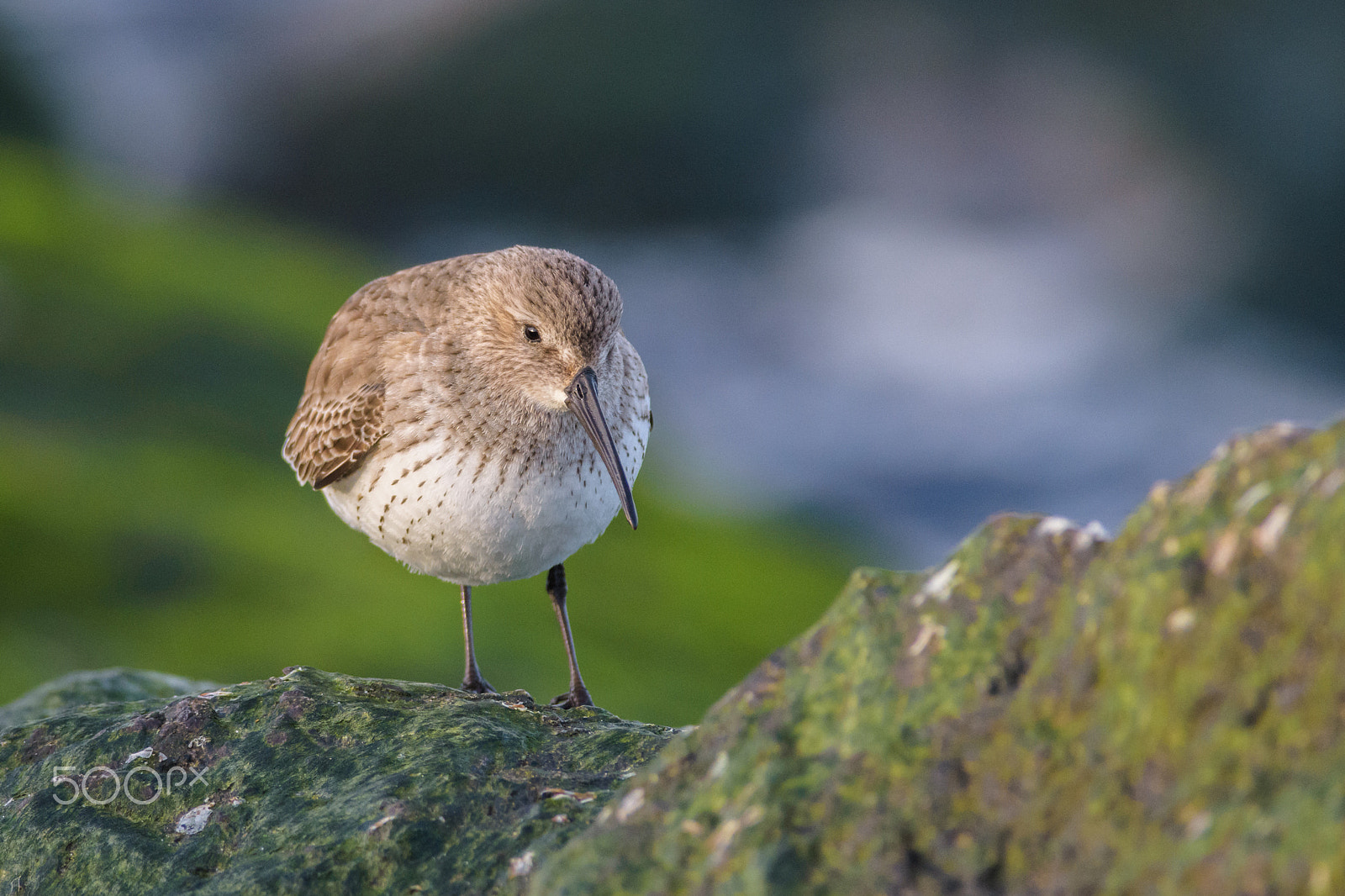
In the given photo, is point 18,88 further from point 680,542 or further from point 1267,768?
point 1267,768

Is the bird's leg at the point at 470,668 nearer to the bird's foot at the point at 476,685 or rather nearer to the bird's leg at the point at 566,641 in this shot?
the bird's foot at the point at 476,685

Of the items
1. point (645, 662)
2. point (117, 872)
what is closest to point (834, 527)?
point (645, 662)

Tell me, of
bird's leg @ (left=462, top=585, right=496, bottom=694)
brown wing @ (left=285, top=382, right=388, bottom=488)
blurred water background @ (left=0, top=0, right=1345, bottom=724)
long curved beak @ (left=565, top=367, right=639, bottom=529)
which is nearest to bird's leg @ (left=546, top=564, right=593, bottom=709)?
bird's leg @ (left=462, top=585, right=496, bottom=694)

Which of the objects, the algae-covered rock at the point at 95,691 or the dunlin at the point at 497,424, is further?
the algae-covered rock at the point at 95,691

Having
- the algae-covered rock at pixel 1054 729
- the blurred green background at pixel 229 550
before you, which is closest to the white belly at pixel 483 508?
the algae-covered rock at pixel 1054 729

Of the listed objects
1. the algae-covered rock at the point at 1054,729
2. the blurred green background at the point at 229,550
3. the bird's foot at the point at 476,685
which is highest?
the blurred green background at the point at 229,550

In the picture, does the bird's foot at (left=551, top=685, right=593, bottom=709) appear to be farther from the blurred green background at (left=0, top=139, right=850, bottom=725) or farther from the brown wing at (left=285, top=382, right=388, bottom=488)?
the blurred green background at (left=0, top=139, right=850, bottom=725)

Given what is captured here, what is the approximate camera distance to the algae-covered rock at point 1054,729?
2.60 m

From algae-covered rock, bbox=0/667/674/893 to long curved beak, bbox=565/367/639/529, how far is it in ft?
3.87

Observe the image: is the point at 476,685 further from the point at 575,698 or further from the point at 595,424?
the point at 595,424

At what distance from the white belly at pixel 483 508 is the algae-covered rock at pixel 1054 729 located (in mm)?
2942

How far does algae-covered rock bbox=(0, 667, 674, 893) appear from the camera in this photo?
3975mm

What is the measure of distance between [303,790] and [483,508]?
1972 millimetres

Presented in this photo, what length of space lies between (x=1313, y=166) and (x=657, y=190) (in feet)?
44.9
